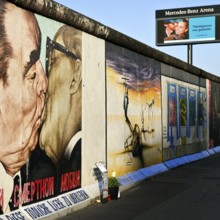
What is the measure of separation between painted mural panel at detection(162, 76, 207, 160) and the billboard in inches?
504

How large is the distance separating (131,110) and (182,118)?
676 centimetres

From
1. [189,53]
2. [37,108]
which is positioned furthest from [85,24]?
[189,53]

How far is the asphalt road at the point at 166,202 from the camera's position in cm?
843

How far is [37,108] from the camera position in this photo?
26.7 ft

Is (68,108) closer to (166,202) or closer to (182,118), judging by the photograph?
(166,202)

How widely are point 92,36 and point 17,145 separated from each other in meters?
3.91

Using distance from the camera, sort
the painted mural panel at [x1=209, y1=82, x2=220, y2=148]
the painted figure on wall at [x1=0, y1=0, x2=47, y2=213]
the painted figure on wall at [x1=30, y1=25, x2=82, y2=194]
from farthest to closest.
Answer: the painted mural panel at [x1=209, y1=82, x2=220, y2=148]
the painted figure on wall at [x1=30, y1=25, x2=82, y2=194]
the painted figure on wall at [x1=0, y1=0, x2=47, y2=213]

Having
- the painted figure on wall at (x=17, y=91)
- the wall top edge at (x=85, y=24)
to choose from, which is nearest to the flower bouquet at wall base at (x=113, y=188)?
the painted figure on wall at (x=17, y=91)

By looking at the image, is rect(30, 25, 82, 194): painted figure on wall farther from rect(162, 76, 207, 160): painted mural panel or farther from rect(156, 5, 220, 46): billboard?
rect(156, 5, 220, 46): billboard

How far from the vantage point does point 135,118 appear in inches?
524

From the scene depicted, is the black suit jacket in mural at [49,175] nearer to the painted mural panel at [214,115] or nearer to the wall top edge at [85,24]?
the wall top edge at [85,24]

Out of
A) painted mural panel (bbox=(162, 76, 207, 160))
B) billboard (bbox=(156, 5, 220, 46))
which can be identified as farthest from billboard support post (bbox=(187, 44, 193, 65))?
painted mural panel (bbox=(162, 76, 207, 160))

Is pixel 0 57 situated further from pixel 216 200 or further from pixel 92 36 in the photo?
pixel 216 200

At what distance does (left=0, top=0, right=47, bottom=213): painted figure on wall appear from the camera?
7117mm
